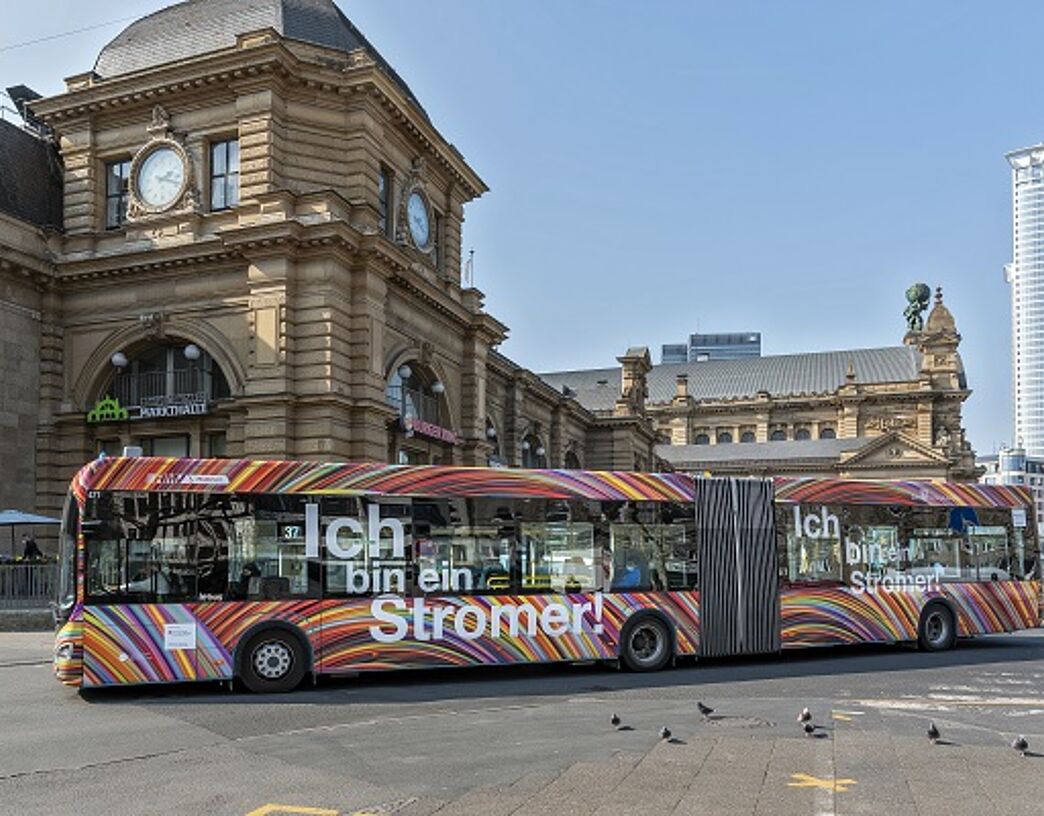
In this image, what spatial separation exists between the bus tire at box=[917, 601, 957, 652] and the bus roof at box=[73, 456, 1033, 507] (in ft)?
6.39

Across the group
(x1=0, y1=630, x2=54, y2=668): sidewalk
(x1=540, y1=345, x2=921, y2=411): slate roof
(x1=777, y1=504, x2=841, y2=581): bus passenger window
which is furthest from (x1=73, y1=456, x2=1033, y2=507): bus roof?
(x1=540, y1=345, x2=921, y2=411): slate roof

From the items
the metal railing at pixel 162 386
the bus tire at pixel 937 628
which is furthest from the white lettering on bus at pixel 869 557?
the metal railing at pixel 162 386

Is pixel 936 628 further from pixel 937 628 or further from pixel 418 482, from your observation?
pixel 418 482

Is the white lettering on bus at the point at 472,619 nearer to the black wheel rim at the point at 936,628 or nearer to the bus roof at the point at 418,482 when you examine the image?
the bus roof at the point at 418,482

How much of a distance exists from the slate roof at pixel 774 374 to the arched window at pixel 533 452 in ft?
180

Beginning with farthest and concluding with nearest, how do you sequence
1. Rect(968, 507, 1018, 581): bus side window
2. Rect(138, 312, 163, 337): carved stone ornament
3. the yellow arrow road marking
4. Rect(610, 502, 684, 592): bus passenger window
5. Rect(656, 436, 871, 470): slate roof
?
Rect(656, 436, 871, 470): slate roof < Rect(138, 312, 163, 337): carved stone ornament < Rect(968, 507, 1018, 581): bus side window < Rect(610, 502, 684, 592): bus passenger window < the yellow arrow road marking

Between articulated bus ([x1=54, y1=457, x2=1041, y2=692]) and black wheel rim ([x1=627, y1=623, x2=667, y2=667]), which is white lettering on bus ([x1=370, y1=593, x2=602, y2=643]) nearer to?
articulated bus ([x1=54, y1=457, x2=1041, y2=692])

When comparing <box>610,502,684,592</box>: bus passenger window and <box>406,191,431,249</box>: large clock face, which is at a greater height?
<box>406,191,431,249</box>: large clock face

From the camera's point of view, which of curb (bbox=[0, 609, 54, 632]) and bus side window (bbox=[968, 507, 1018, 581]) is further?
curb (bbox=[0, 609, 54, 632])

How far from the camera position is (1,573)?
23.5 m

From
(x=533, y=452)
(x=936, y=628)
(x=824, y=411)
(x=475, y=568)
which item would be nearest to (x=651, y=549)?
(x=475, y=568)

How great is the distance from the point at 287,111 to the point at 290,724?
71.4 feet

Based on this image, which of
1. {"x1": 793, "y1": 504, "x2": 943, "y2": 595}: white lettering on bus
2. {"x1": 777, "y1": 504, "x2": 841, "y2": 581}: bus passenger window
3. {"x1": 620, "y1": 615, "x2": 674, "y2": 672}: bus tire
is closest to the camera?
{"x1": 620, "y1": 615, "x2": 674, "y2": 672}: bus tire

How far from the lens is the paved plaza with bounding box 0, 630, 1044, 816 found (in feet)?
26.2
